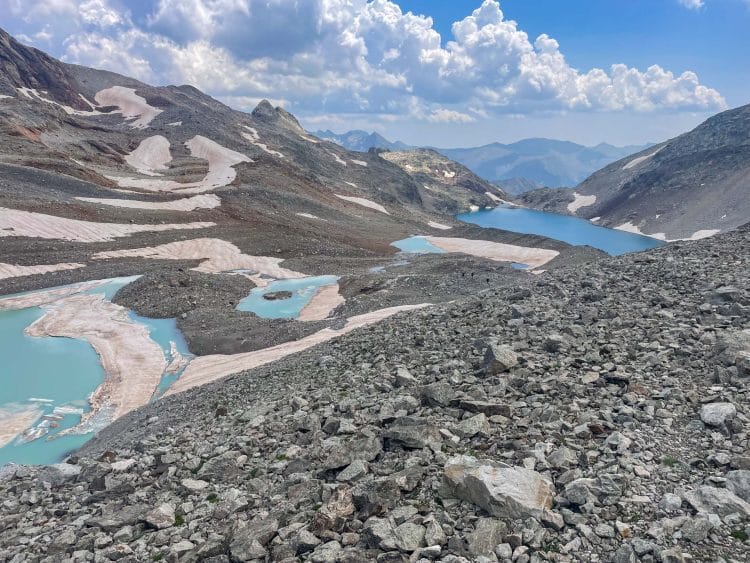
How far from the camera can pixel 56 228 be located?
60500 millimetres

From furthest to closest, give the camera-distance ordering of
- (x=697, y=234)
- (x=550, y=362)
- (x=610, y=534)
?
1. (x=697, y=234)
2. (x=550, y=362)
3. (x=610, y=534)

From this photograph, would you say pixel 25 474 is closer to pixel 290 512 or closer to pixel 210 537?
pixel 210 537

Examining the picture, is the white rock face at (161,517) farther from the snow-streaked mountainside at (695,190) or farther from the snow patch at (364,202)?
the snow-streaked mountainside at (695,190)

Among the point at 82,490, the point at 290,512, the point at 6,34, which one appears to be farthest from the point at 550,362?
the point at 6,34

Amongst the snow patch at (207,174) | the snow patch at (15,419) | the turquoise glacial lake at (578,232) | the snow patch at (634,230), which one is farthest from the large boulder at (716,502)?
the snow patch at (634,230)

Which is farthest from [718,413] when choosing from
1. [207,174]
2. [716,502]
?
[207,174]

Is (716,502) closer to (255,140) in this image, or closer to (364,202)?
(364,202)

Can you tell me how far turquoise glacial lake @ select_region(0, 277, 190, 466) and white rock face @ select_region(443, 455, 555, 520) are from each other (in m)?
20.7

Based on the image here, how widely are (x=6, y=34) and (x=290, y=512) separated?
201332 millimetres

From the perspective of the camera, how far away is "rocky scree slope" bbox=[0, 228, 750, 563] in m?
7.14

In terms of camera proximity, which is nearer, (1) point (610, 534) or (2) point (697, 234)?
(1) point (610, 534)

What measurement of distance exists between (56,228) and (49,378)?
37992 mm

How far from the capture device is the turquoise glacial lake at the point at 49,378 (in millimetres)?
22672

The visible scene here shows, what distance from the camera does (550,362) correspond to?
41.0 ft
